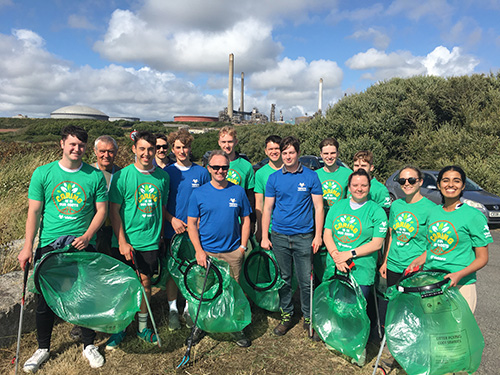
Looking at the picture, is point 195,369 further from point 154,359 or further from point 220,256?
point 220,256

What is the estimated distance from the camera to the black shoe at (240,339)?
10.6ft

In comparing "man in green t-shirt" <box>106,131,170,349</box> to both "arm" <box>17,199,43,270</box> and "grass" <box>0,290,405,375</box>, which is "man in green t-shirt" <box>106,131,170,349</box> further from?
"arm" <box>17,199,43,270</box>

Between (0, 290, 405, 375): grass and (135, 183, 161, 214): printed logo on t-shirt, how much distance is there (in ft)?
4.24

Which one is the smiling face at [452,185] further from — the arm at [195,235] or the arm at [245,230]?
the arm at [195,235]

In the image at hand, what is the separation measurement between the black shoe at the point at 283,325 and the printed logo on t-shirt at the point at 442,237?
63.1 inches

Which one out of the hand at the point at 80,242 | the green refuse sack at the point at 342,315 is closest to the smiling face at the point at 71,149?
the hand at the point at 80,242

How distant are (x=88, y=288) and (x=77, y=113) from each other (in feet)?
291

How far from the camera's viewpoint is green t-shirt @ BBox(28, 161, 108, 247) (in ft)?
8.87

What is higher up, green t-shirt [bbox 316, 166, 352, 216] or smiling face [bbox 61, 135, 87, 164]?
smiling face [bbox 61, 135, 87, 164]

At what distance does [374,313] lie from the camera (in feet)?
10.3

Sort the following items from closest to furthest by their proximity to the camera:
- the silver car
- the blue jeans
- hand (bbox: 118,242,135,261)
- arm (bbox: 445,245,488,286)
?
arm (bbox: 445,245,488,286)
hand (bbox: 118,242,135,261)
the blue jeans
the silver car

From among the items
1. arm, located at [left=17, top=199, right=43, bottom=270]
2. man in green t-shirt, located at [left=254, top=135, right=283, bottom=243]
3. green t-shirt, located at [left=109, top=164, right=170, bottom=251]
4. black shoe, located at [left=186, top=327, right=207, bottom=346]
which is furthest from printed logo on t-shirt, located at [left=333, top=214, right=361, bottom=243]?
arm, located at [left=17, top=199, right=43, bottom=270]

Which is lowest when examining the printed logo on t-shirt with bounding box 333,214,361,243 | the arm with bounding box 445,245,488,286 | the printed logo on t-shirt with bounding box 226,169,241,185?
the arm with bounding box 445,245,488,286

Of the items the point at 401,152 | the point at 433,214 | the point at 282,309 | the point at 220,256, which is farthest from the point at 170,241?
the point at 401,152
